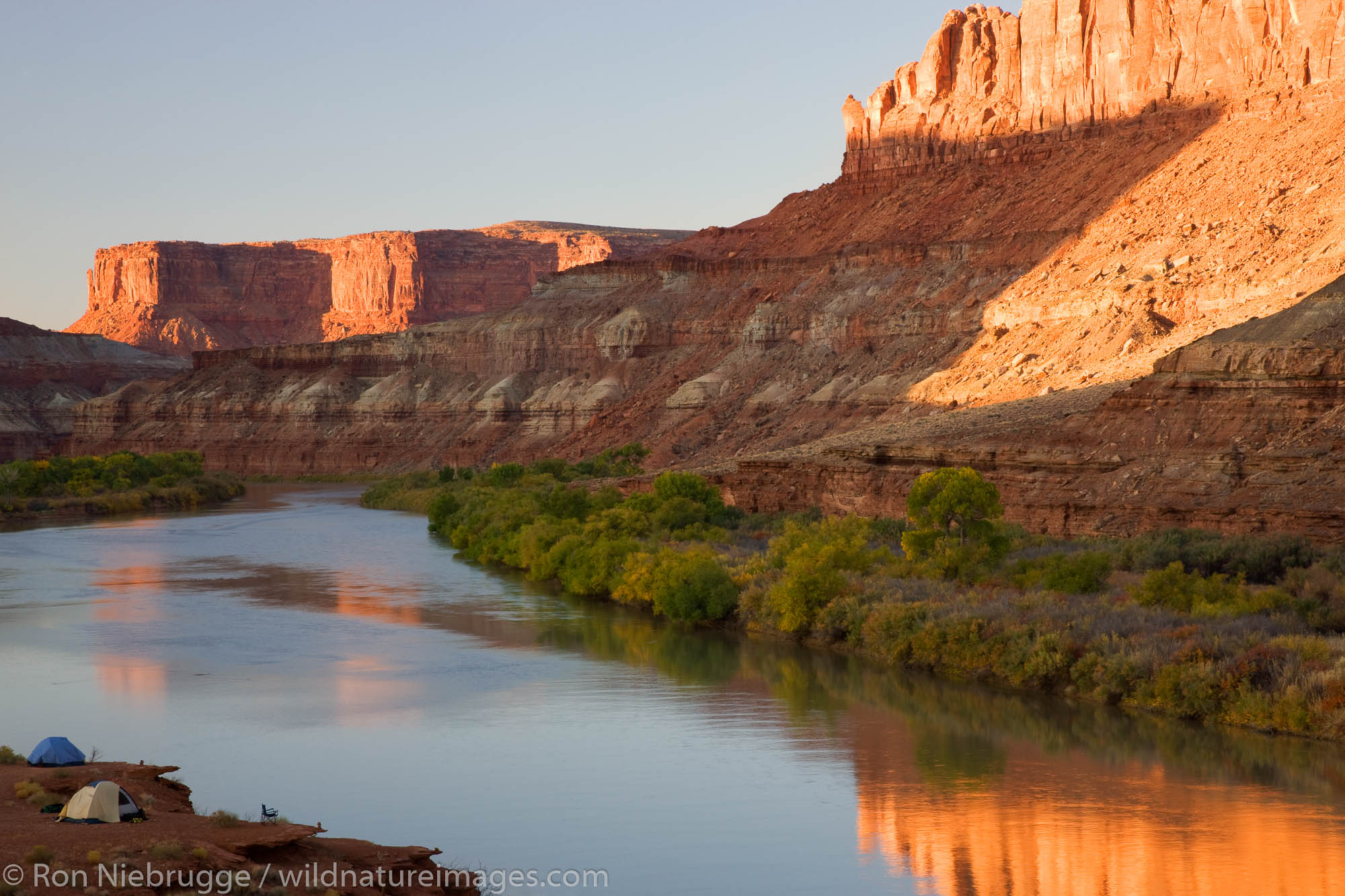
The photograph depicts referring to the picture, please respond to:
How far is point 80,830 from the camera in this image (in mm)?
14250

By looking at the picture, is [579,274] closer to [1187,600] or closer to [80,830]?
[1187,600]

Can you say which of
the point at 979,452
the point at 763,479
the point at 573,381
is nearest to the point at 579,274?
the point at 573,381

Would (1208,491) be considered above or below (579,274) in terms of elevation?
below

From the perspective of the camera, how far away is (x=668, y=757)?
68.5 ft

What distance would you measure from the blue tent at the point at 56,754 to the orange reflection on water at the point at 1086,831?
9201 mm

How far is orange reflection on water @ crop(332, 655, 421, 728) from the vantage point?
76.8 feet

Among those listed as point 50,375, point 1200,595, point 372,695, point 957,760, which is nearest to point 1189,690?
point 957,760

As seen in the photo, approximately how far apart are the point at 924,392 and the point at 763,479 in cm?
2581

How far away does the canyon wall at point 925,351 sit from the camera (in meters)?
36.0

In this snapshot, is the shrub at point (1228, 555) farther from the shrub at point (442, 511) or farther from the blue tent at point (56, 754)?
the shrub at point (442, 511)

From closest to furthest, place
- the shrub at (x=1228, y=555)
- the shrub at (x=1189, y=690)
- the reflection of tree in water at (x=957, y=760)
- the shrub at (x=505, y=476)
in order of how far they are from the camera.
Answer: the reflection of tree in water at (x=957, y=760), the shrub at (x=1189, y=690), the shrub at (x=1228, y=555), the shrub at (x=505, y=476)

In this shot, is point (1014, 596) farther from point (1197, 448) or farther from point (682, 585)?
point (1197, 448)

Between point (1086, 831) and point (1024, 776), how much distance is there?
255 centimetres

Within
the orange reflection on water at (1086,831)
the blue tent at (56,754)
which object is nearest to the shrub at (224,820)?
the blue tent at (56,754)
